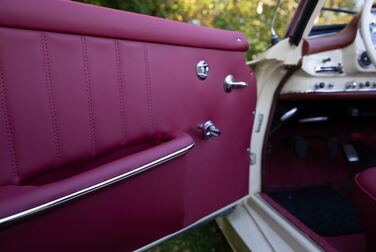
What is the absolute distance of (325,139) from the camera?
2309 mm

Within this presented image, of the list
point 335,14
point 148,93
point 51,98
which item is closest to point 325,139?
point 335,14

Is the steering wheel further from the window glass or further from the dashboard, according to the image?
the window glass

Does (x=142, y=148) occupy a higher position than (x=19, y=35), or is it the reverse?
(x=19, y=35)

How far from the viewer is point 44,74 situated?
2.66 feet

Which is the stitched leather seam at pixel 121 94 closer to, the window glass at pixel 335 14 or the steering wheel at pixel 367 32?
the steering wheel at pixel 367 32

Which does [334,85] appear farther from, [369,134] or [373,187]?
[373,187]

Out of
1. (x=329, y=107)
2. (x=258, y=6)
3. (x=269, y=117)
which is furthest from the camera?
(x=258, y=6)

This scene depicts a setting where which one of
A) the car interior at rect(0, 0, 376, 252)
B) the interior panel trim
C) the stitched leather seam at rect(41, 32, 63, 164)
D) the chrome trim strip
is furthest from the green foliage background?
the stitched leather seam at rect(41, 32, 63, 164)

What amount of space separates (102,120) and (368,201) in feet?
2.83

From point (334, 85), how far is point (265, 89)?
0.41m

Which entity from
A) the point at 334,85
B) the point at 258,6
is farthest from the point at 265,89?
the point at 258,6

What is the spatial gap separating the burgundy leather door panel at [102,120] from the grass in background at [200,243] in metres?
0.74

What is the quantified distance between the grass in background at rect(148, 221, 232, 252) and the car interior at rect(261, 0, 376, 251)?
0.40 metres

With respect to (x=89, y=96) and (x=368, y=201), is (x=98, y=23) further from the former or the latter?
(x=368, y=201)
